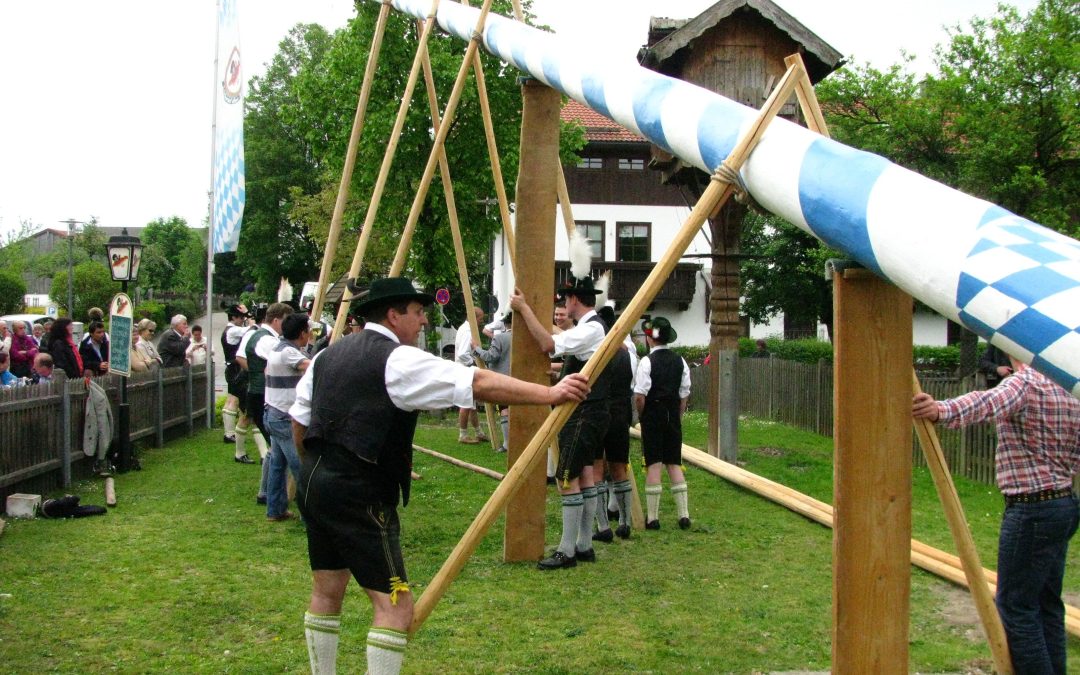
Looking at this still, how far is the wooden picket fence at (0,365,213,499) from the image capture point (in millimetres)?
9430

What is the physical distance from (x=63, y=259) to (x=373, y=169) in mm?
47343

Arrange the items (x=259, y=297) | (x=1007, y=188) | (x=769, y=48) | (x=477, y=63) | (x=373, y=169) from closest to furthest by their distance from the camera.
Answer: (x=477, y=63) < (x=769, y=48) < (x=1007, y=188) < (x=373, y=169) < (x=259, y=297)

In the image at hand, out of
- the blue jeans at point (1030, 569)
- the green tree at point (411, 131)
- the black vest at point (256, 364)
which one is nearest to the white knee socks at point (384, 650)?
the blue jeans at point (1030, 569)

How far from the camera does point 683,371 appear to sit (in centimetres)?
891

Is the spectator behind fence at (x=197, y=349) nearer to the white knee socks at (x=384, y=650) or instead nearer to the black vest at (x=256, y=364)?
the black vest at (x=256, y=364)

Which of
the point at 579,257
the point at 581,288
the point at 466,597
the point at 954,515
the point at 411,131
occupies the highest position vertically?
the point at 411,131

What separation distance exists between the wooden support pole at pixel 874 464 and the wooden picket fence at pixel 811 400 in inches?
320

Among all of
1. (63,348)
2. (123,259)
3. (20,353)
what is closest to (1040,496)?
(123,259)

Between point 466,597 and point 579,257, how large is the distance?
2504 mm

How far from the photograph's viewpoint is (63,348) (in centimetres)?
1302

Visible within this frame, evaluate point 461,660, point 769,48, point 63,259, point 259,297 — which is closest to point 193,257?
point 63,259

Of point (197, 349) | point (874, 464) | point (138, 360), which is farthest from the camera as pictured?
point (197, 349)

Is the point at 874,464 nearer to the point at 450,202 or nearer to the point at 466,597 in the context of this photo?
the point at 466,597

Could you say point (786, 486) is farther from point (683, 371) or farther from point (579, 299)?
point (579, 299)
